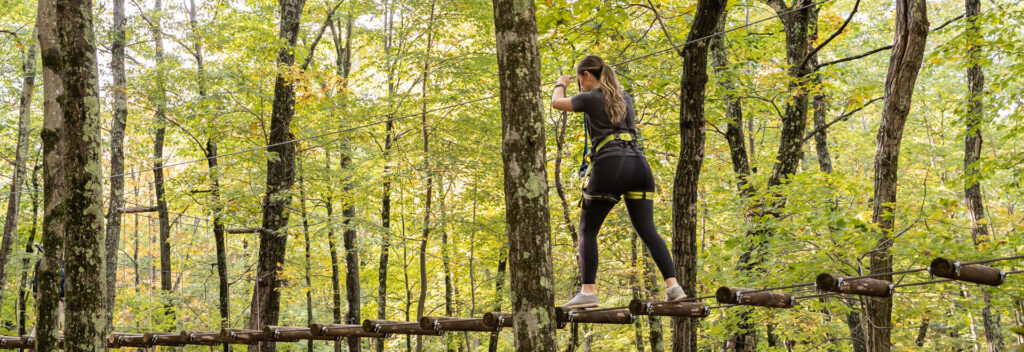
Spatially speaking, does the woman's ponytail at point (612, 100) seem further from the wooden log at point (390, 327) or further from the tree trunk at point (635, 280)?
the tree trunk at point (635, 280)

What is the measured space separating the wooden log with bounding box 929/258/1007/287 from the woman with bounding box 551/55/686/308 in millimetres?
1166

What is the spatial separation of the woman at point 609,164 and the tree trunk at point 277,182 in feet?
18.8

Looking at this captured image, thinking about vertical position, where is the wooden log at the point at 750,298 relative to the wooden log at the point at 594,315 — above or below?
above

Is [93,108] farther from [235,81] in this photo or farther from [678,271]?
[235,81]

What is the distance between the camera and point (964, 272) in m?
2.99

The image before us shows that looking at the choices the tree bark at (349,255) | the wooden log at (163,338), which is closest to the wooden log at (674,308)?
the wooden log at (163,338)

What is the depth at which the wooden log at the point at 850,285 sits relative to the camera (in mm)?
3189

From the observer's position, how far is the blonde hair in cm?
335

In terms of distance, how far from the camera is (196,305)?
612 inches

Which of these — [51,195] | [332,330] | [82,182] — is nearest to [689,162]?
[332,330]

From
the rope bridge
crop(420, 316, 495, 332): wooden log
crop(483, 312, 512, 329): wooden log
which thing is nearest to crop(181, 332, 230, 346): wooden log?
the rope bridge

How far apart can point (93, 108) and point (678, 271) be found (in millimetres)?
4253

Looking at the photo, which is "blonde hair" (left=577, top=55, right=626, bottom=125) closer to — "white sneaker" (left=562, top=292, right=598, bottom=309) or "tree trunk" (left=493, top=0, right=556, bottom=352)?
"tree trunk" (left=493, top=0, right=556, bottom=352)

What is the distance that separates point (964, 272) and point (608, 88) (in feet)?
6.12
